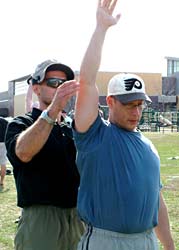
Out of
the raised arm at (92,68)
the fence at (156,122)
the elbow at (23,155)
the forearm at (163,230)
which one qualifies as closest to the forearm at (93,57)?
the raised arm at (92,68)

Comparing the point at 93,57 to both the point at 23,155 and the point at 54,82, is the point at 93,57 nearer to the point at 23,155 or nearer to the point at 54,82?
the point at 54,82

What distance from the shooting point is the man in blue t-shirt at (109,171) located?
2723mm

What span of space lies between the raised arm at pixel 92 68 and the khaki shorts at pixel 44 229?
0.69 metres

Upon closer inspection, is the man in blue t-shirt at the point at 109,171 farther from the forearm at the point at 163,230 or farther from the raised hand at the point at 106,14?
the forearm at the point at 163,230

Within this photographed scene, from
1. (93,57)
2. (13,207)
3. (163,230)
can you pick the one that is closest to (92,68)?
(93,57)

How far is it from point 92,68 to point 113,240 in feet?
3.21

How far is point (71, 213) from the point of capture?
325 centimetres

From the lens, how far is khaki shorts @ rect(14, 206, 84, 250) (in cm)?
311

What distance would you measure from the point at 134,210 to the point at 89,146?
1.44ft

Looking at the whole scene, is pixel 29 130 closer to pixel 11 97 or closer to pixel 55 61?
pixel 55 61

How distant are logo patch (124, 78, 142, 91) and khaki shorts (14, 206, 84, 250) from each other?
92 cm

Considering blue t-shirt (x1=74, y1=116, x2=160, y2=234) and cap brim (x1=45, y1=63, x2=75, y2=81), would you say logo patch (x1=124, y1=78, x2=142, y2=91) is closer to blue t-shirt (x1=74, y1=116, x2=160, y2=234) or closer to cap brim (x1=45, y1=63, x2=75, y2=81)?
blue t-shirt (x1=74, y1=116, x2=160, y2=234)

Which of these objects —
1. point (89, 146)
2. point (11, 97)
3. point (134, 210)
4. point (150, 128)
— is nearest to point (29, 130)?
point (89, 146)

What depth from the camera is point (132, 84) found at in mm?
2941
